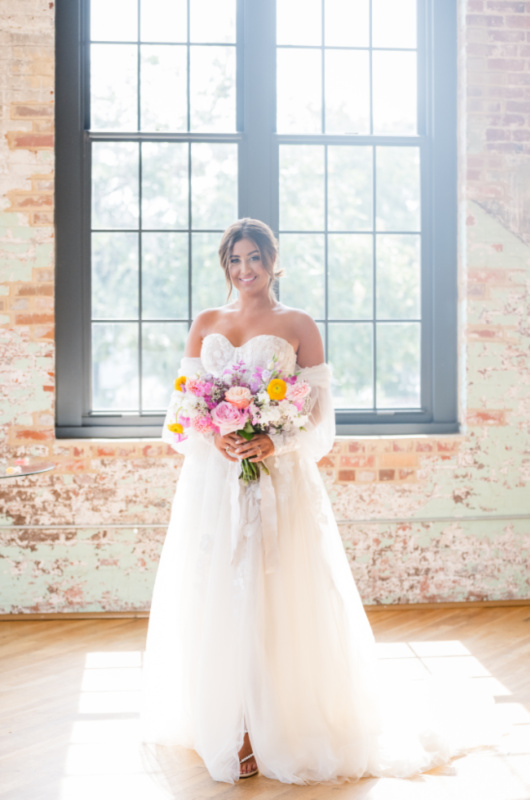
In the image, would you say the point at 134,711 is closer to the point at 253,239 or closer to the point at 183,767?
the point at 183,767

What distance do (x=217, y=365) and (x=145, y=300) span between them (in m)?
1.86

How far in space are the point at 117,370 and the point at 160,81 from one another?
1.74m

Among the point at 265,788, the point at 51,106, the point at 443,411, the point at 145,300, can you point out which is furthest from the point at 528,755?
the point at 51,106

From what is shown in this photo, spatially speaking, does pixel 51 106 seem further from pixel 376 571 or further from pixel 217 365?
pixel 376 571

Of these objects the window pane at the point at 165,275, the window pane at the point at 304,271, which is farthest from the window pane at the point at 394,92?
the window pane at the point at 165,275

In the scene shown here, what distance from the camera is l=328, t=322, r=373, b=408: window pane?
4633 mm

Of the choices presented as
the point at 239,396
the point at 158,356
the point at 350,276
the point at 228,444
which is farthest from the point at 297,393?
the point at 350,276

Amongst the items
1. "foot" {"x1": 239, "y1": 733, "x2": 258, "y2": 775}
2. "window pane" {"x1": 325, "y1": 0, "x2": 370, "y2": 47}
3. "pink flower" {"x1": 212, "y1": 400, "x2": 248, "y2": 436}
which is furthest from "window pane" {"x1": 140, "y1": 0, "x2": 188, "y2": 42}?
"foot" {"x1": 239, "y1": 733, "x2": 258, "y2": 775}

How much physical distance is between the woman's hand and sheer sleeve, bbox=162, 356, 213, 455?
0.11 meters

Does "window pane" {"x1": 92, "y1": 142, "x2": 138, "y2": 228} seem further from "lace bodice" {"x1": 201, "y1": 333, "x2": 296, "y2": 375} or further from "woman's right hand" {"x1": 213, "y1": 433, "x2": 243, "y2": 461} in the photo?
"woman's right hand" {"x1": 213, "y1": 433, "x2": 243, "y2": 461}

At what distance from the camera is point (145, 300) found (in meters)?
4.51

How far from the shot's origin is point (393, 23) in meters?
4.64

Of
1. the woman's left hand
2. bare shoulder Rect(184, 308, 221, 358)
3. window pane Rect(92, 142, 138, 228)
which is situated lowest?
the woman's left hand

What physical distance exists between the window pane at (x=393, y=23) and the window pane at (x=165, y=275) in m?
1.75
